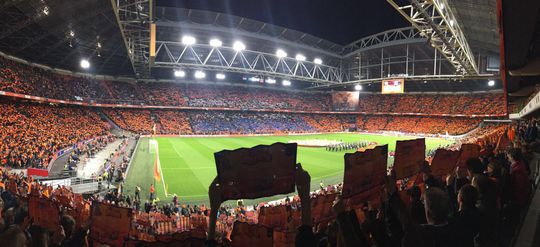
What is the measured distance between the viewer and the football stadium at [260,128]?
3623 millimetres

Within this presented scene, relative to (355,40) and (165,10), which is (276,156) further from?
(355,40)

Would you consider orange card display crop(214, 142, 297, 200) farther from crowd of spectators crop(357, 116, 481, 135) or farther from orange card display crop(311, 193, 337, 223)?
crowd of spectators crop(357, 116, 481, 135)

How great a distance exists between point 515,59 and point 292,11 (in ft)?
119

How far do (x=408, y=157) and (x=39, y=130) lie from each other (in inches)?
1365

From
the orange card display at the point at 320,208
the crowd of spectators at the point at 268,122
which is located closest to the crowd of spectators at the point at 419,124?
the crowd of spectators at the point at 268,122

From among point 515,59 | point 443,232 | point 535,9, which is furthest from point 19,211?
point 515,59

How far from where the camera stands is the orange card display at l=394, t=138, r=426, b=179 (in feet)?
18.3

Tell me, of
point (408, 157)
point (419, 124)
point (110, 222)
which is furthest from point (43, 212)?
point (419, 124)

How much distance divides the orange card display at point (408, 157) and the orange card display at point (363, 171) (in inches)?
24.8

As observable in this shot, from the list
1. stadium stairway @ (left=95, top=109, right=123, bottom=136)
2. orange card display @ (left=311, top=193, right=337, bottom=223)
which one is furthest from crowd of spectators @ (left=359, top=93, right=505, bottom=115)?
orange card display @ (left=311, top=193, right=337, bottom=223)

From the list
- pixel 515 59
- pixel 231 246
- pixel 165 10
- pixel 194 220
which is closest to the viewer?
pixel 231 246

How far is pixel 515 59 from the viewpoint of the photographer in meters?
8.23

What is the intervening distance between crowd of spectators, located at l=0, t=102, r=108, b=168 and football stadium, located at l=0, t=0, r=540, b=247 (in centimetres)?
24

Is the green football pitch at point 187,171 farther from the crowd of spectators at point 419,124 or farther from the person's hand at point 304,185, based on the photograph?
the crowd of spectators at point 419,124
